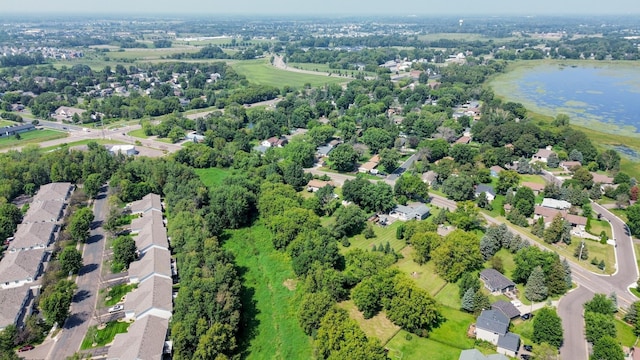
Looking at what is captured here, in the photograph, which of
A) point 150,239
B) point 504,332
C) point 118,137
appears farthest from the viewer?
point 118,137

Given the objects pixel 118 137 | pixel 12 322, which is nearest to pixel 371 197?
pixel 12 322

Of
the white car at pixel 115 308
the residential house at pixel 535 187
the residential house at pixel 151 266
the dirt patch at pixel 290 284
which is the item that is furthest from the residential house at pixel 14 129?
the residential house at pixel 535 187

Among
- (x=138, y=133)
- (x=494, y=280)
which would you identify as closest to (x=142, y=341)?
(x=494, y=280)

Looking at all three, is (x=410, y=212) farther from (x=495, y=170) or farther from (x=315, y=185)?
(x=495, y=170)

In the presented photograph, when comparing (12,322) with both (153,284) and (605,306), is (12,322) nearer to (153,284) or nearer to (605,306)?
(153,284)

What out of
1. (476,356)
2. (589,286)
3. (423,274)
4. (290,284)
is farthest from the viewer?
(423,274)

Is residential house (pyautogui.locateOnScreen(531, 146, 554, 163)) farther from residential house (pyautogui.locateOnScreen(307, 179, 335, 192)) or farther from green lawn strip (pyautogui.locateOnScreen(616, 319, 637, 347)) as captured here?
green lawn strip (pyautogui.locateOnScreen(616, 319, 637, 347))

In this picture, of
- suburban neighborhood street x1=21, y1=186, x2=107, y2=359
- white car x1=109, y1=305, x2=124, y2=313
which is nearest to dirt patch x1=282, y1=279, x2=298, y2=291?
white car x1=109, y1=305, x2=124, y2=313
